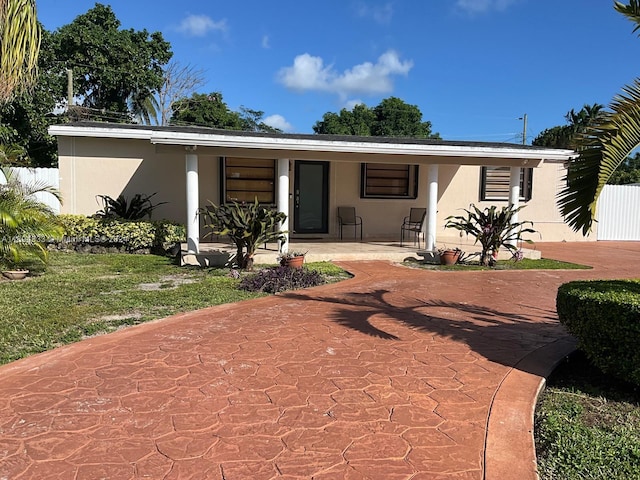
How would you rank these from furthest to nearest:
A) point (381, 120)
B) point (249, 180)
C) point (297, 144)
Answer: point (381, 120) < point (249, 180) < point (297, 144)

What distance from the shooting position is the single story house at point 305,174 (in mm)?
9688

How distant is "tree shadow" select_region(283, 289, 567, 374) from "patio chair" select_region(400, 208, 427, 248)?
563 centimetres

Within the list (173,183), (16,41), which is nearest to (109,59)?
(173,183)

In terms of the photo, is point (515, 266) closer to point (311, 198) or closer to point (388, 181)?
point (388, 181)

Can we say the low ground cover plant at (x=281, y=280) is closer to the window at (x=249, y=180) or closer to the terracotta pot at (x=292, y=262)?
the terracotta pot at (x=292, y=262)

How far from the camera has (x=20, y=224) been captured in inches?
286

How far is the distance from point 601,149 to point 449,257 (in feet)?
22.8

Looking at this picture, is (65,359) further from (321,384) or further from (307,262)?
(307,262)

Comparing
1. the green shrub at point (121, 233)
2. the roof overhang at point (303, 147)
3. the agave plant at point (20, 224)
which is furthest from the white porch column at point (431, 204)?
the agave plant at point (20, 224)

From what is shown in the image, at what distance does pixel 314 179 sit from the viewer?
13.1 m

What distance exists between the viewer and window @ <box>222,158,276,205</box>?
1262cm

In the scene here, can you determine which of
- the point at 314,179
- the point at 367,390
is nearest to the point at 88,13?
the point at 314,179

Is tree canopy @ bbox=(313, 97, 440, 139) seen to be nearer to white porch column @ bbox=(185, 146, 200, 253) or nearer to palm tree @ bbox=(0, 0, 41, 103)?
white porch column @ bbox=(185, 146, 200, 253)

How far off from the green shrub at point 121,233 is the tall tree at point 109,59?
16.2 metres
